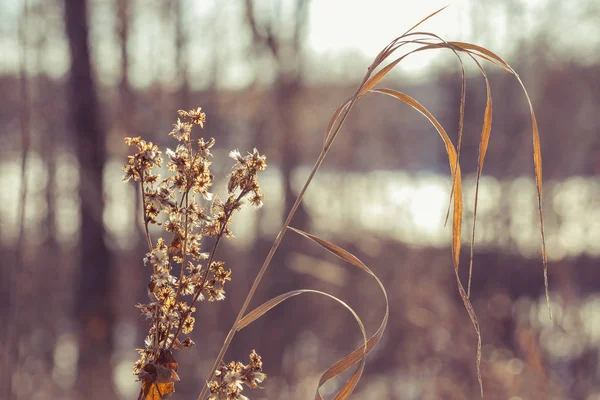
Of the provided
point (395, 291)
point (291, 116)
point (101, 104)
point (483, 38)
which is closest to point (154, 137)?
point (101, 104)

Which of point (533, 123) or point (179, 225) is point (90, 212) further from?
point (533, 123)

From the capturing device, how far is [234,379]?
0.67 meters

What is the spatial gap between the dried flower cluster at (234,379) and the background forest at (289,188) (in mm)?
3815

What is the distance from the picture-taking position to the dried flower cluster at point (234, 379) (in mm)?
665

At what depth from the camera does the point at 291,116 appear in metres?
7.06

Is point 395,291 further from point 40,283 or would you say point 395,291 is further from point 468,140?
point 40,283

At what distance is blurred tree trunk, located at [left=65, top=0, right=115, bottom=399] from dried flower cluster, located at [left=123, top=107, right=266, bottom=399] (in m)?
5.66

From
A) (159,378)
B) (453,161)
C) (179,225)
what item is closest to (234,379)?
(159,378)

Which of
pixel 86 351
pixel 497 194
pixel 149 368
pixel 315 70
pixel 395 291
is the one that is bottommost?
pixel 86 351

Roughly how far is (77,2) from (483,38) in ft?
12.7

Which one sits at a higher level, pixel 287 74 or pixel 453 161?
pixel 287 74

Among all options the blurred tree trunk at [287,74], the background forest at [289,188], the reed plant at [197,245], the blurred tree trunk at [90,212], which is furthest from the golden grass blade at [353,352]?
the blurred tree trunk at [90,212]

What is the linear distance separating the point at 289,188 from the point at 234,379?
655cm

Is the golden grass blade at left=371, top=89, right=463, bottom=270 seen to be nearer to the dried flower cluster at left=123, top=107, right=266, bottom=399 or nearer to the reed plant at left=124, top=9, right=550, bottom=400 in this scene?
the reed plant at left=124, top=9, right=550, bottom=400
